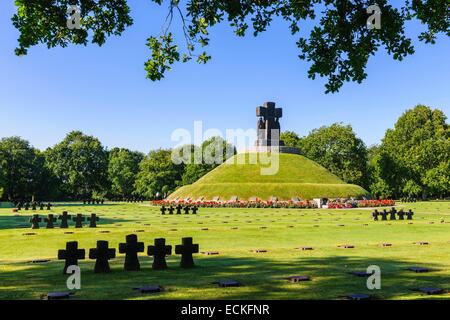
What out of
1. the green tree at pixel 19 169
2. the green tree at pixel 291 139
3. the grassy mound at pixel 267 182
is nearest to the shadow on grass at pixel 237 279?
the grassy mound at pixel 267 182

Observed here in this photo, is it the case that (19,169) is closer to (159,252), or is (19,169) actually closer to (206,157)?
(206,157)

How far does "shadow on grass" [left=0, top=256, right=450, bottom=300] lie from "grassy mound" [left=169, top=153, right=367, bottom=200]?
2594 inches

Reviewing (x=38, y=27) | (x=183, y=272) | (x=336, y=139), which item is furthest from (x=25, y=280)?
(x=336, y=139)

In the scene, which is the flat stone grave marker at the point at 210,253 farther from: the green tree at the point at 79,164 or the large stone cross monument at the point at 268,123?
the green tree at the point at 79,164

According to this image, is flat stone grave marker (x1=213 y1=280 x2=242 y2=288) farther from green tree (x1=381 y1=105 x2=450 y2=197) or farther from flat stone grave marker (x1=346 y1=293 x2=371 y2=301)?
green tree (x1=381 y1=105 x2=450 y2=197)

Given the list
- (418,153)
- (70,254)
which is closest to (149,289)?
(70,254)

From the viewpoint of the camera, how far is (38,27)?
1207 cm

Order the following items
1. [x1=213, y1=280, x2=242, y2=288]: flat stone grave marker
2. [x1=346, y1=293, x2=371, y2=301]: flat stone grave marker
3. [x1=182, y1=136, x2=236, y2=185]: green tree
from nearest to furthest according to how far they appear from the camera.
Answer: [x1=346, y1=293, x2=371, y2=301]: flat stone grave marker < [x1=213, y1=280, x2=242, y2=288]: flat stone grave marker < [x1=182, y1=136, x2=236, y2=185]: green tree

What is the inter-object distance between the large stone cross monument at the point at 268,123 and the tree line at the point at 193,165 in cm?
2486

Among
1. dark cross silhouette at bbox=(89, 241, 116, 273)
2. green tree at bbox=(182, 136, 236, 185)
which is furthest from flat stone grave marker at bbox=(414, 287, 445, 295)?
green tree at bbox=(182, 136, 236, 185)

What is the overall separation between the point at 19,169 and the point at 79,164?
53.6 feet

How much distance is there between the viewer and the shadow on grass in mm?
8625

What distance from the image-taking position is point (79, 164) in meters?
123

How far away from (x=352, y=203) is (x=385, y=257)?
2065 inches
